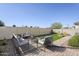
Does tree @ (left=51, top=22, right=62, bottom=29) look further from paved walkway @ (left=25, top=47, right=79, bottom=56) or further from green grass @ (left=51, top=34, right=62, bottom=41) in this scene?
paved walkway @ (left=25, top=47, right=79, bottom=56)

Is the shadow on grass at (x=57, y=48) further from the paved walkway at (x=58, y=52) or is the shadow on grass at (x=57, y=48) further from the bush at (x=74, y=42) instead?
the bush at (x=74, y=42)

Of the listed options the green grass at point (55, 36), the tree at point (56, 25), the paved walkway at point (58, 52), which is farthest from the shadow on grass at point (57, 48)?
the tree at point (56, 25)

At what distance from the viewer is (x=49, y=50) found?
413cm

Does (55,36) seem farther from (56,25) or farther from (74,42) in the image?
(74,42)

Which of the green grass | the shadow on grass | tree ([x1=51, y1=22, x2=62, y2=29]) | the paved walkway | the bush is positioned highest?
tree ([x1=51, y1=22, x2=62, y2=29])

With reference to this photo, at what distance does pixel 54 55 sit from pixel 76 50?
0.29 metres

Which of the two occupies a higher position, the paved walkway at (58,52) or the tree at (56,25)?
the tree at (56,25)

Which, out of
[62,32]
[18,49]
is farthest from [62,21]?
[18,49]

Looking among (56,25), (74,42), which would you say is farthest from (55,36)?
(74,42)

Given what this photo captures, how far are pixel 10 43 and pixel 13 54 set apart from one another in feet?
0.48

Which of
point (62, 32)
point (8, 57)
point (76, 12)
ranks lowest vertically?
point (8, 57)

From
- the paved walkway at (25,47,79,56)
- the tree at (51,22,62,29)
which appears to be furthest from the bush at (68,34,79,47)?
the tree at (51,22,62,29)

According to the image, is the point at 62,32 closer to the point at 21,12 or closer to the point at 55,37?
the point at 55,37

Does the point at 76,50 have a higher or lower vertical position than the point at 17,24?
lower
